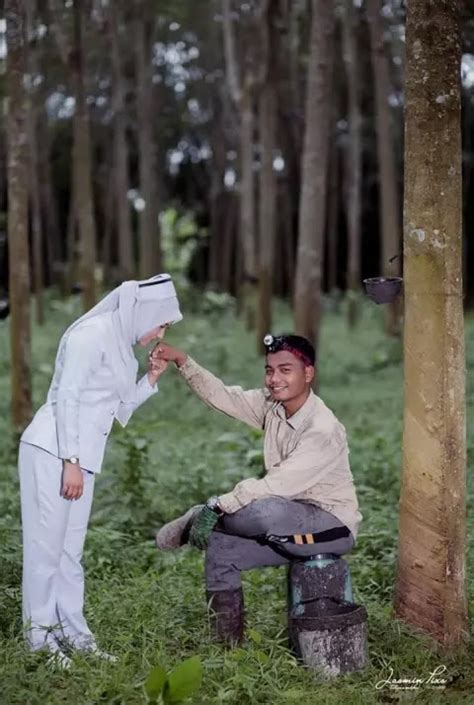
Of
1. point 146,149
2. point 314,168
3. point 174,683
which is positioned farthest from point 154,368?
point 146,149

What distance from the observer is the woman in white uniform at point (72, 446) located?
185 inches

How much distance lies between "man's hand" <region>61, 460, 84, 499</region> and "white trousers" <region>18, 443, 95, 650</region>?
7cm

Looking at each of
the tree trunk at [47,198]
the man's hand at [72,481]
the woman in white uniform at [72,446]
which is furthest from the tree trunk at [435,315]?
the tree trunk at [47,198]

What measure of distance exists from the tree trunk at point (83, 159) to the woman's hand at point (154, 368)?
7260 millimetres

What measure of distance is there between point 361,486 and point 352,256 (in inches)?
572

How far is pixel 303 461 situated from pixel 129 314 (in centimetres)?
103

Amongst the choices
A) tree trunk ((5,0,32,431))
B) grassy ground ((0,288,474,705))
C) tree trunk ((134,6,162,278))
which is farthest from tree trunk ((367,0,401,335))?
tree trunk ((5,0,32,431))

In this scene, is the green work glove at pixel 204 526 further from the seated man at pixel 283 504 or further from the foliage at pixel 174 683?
the foliage at pixel 174 683

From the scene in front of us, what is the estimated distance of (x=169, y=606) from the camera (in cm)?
547

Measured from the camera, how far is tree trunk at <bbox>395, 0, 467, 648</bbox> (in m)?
4.88

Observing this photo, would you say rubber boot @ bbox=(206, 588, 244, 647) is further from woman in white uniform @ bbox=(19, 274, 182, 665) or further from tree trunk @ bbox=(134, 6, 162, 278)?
tree trunk @ bbox=(134, 6, 162, 278)

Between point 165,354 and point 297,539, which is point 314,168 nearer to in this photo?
point 165,354

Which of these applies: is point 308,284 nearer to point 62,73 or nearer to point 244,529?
point 244,529

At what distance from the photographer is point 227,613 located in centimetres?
488
